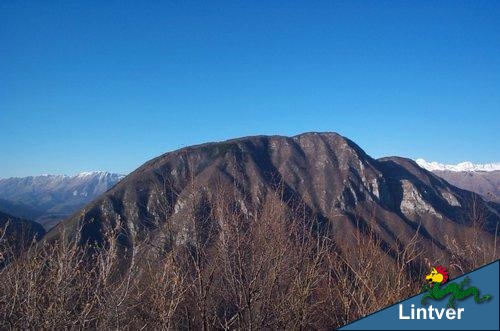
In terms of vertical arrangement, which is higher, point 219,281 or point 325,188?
point 219,281

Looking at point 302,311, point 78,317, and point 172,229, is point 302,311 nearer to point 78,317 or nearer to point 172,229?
point 172,229

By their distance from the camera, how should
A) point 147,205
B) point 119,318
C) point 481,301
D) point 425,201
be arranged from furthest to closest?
point 425,201, point 147,205, point 119,318, point 481,301

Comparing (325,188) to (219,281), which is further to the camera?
(325,188)

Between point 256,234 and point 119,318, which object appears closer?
point 119,318

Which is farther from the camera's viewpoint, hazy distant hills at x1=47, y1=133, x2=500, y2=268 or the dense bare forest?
hazy distant hills at x1=47, y1=133, x2=500, y2=268

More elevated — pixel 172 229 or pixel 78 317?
pixel 172 229

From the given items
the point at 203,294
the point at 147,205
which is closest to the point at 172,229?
the point at 203,294

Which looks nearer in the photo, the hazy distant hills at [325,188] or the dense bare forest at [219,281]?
the dense bare forest at [219,281]

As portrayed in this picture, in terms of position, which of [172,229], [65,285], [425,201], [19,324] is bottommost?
[425,201]
